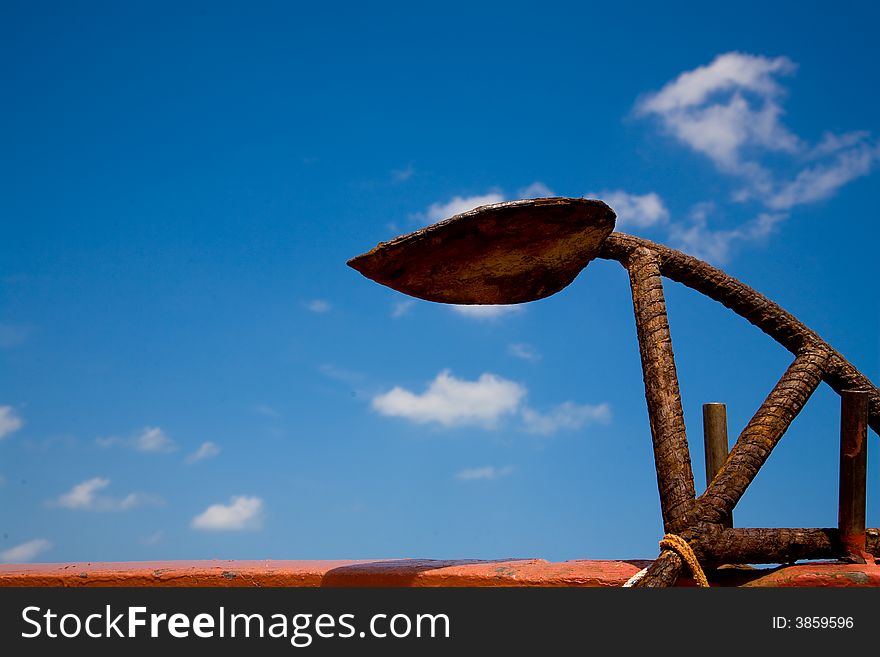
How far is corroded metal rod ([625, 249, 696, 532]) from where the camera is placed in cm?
335

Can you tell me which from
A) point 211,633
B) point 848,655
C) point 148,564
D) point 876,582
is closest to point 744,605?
point 848,655

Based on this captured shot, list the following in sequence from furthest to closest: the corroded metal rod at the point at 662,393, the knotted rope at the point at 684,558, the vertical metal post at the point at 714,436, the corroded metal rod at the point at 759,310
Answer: the vertical metal post at the point at 714,436 → the corroded metal rod at the point at 759,310 → the corroded metal rod at the point at 662,393 → the knotted rope at the point at 684,558

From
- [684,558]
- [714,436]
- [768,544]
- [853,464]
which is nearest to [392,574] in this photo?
[684,558]

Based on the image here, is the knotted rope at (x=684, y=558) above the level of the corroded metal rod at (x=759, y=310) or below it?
below

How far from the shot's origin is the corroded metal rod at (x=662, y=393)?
3.35 metres

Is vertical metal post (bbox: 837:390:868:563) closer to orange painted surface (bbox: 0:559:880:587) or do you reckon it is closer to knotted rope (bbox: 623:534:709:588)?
orange painted surface (bbox: 0:559:880:587)

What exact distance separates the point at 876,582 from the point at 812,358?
1.12m

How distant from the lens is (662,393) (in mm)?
3512

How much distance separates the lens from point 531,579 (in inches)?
137

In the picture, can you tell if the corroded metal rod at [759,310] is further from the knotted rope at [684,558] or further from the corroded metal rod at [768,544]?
the knotted rope at [684,558]

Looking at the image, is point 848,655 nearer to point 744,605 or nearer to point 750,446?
point 744,605

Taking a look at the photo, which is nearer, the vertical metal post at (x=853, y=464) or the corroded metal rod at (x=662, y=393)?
the corroded metal rod at (x=662, y=393)

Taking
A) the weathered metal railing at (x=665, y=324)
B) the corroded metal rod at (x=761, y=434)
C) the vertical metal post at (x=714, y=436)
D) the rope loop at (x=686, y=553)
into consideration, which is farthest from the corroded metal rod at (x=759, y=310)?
the rope loop at (x=686, y=553)

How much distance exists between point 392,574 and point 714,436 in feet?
6.43
